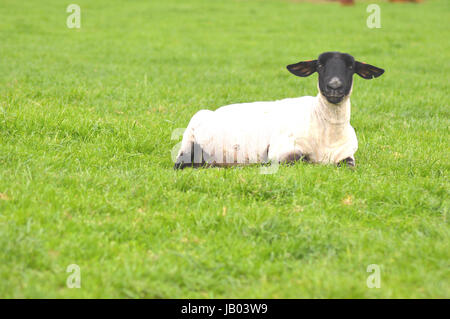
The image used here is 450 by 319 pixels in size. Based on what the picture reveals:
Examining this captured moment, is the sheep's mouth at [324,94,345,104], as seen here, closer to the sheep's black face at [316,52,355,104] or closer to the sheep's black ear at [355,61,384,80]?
the sheep's black face at [316,52,355,104]

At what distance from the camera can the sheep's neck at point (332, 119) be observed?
6.56 metres

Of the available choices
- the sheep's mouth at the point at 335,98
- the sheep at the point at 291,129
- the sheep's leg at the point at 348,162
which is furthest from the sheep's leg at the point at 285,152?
the sheep's mouth at the point at 335,98

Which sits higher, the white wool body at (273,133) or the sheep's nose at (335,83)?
the sheep's nose at (335,83)

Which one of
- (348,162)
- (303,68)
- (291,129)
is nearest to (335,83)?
(303,68)

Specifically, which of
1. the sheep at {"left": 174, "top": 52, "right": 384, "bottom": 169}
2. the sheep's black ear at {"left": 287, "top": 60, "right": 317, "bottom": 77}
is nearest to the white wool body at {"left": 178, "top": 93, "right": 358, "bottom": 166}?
the sheep at {"left": 174, "top": 52, "right": 384, "bottom": 169}

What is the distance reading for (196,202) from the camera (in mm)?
5352

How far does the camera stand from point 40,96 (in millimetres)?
Result: 9680

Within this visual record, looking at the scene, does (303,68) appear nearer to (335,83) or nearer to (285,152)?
(335,83)

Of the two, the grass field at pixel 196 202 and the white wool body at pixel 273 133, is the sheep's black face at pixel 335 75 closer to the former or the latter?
the white wool body at pixel 273 133

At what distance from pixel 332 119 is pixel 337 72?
0.59 metres

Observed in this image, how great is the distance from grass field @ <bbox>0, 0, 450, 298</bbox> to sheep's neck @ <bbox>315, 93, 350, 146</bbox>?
52 centimetres

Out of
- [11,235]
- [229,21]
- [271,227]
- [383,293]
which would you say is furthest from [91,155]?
[229,21]

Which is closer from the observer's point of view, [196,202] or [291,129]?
[196,202]
